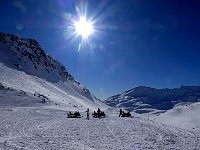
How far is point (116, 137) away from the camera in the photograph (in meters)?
26.0

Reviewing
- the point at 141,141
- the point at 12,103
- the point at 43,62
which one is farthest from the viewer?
the point at 43,62

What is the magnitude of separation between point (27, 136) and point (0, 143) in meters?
4.12

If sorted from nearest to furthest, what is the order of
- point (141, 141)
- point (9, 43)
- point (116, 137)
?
point (141, 141) → point (116, 137) → point (9, 43)

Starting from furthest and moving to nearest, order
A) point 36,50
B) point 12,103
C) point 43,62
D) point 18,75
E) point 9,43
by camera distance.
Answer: point 36,50, point 43,62, point 9,43, point 18,75, point 12,103

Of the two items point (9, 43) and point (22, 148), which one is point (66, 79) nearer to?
point (9, 43)

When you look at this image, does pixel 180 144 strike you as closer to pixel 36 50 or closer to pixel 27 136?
pixel 27 136

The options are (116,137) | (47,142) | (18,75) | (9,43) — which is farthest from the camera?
(9,43)

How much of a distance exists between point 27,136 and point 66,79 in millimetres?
159036

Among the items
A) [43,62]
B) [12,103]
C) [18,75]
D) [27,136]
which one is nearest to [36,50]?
[43,62]

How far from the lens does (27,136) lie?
24.5 meters

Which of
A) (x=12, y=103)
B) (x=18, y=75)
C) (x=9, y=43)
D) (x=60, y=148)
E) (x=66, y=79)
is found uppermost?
(x=9, y=43)

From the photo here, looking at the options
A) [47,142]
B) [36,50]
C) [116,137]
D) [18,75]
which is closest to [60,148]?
[47,142]

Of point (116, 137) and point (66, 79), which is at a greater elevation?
point (66, 79)

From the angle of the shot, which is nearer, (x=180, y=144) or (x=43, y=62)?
(x=180, y=144)
